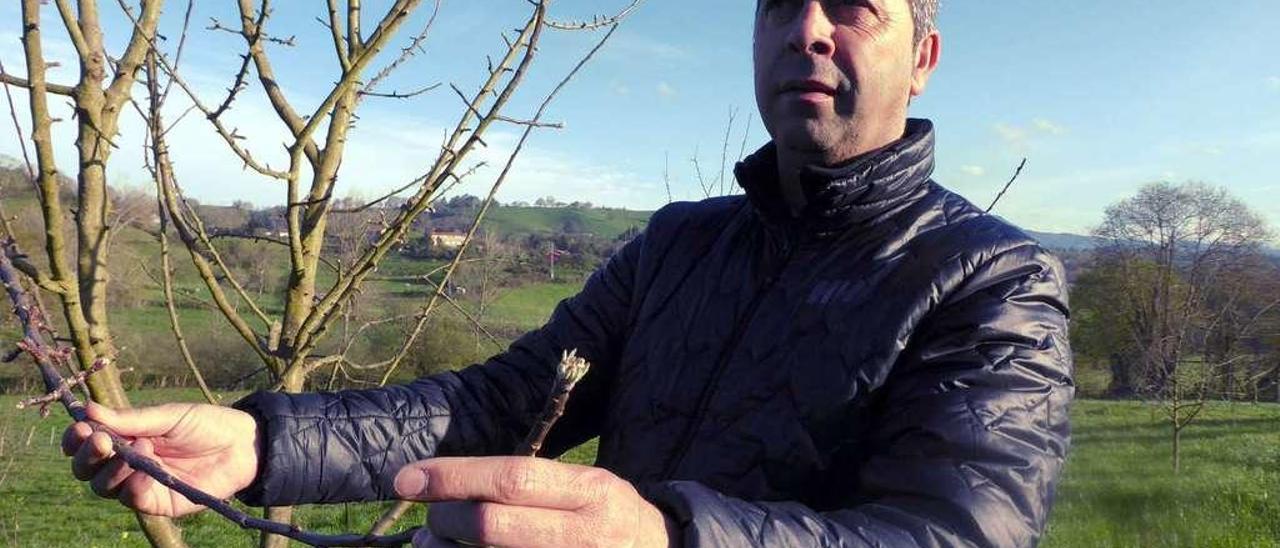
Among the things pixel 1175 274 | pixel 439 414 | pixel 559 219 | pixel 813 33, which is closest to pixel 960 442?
pixel 813 33

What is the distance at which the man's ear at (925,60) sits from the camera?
5.41ft

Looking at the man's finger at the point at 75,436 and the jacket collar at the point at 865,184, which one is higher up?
the jacket collar at the point at 865,184

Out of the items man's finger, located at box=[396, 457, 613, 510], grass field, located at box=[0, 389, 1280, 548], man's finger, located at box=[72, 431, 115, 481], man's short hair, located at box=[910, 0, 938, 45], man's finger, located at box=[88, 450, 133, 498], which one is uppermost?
man's short hair, located at box=[910, 0, 938, 45]

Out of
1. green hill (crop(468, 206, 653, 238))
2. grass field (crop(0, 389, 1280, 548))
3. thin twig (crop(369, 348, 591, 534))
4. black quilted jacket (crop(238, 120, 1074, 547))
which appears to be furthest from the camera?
green hill (crop(468, 206, 653, 238))

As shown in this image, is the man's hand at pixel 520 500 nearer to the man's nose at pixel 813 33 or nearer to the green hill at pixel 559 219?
the man's nose at pixel 813 33

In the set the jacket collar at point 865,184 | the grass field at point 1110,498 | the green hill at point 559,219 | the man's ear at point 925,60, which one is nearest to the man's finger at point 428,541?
the jacket collar at point 865,184

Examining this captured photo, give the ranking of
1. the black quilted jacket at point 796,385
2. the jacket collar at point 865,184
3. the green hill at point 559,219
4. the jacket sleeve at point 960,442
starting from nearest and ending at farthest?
the jacket sleeve at point 960,442
the black quilted jacket at point 796,385
the jacket collar at point 865,184
the green hill at point 559,219

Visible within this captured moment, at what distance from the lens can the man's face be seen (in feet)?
4.91

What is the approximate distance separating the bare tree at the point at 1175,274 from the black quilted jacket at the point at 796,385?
1617 cm

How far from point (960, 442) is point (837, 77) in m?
0.70

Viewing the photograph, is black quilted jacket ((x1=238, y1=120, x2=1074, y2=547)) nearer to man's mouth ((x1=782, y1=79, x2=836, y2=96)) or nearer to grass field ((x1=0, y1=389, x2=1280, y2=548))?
man's mouth ((x1=782, y1=79, x2=836, y2=96))

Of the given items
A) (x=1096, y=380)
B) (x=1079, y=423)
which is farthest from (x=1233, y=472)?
(x=1096, y=380)

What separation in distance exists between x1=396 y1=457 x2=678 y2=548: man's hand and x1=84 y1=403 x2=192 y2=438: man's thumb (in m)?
0.70

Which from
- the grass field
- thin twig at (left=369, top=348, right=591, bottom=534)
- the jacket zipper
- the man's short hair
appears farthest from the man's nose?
the grass field
